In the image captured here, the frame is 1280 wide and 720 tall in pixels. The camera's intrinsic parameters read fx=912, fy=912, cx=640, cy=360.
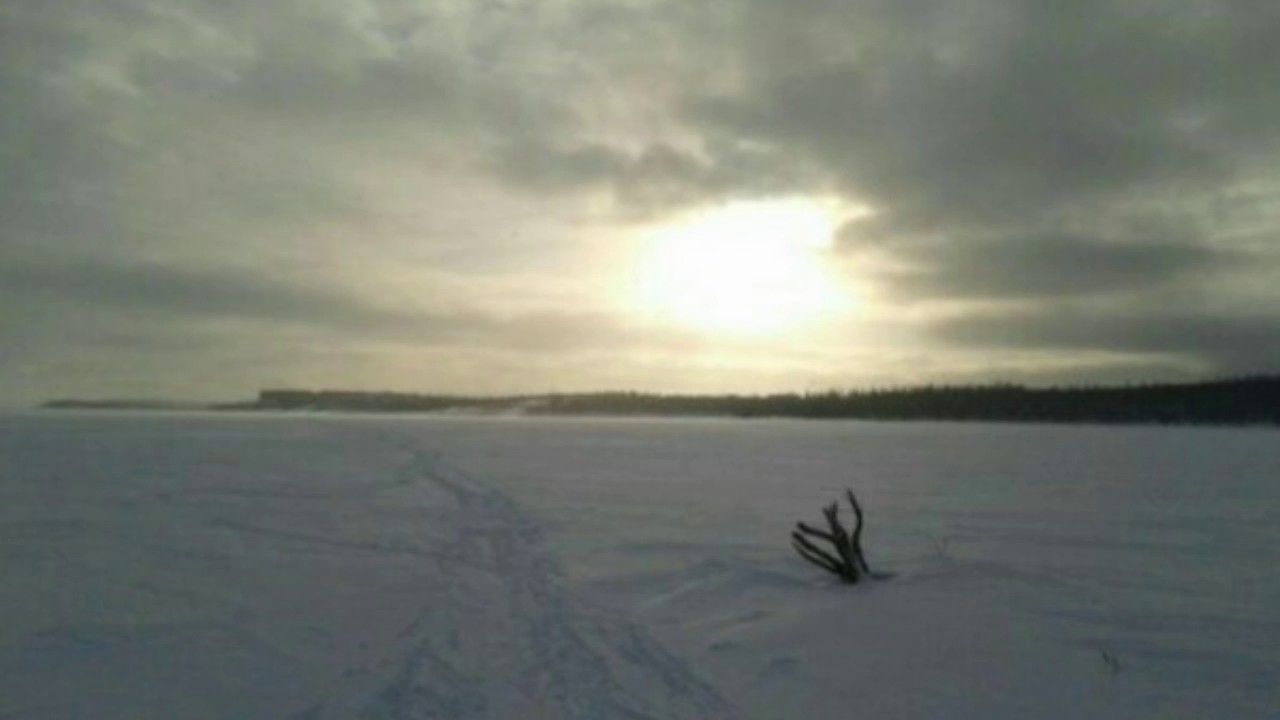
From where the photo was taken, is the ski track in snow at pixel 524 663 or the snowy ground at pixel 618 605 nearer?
the ski track in snow at pixel 524 663

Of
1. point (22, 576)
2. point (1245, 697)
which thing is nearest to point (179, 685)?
point (22, 576)

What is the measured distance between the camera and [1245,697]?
7.30 meters

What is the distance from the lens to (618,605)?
10.8 m

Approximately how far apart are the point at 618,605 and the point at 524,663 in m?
A: 3.00

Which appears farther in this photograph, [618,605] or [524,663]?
[618,605]

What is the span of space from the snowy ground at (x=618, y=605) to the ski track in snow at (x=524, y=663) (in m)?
0.04

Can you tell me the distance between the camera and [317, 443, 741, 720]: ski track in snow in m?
6.82

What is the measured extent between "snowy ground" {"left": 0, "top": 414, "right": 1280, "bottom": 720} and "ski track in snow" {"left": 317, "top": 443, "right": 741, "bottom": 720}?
1.4 inches

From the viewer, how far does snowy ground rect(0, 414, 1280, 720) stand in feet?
24.1

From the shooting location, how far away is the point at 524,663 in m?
7.93

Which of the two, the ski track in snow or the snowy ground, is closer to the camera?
the ski track in snow

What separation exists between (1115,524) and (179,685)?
16.5 meters

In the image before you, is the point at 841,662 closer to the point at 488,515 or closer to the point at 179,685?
the point at 179,685

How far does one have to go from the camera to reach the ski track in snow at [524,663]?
269 inches
